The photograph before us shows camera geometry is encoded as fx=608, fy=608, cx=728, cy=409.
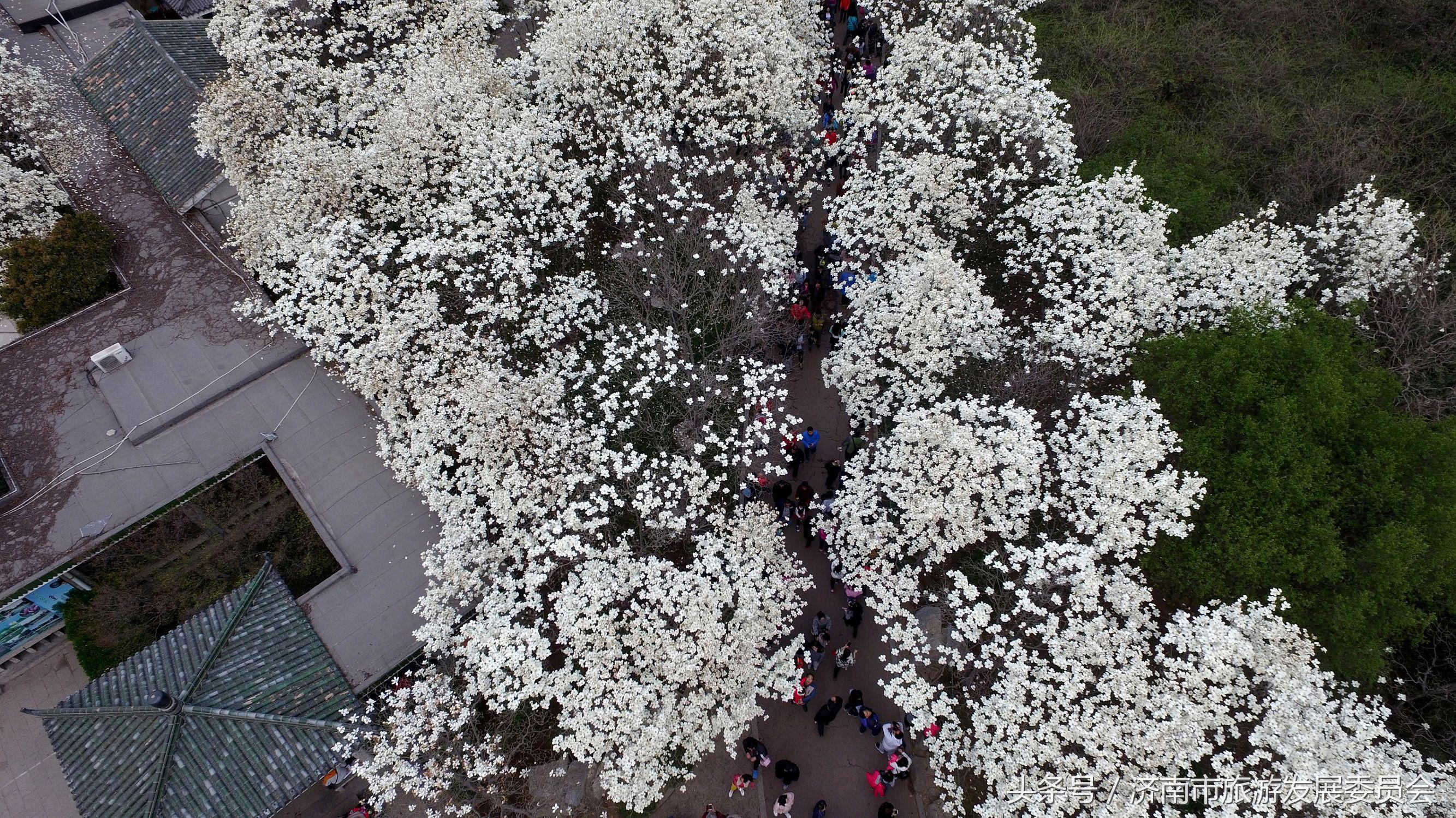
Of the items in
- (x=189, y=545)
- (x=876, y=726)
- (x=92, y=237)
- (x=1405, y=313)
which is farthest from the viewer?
(x=92, y=237)

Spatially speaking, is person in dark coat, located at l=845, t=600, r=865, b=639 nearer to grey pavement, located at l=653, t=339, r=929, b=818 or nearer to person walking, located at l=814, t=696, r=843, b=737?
grey pavement, located at l=653, t=339, r=929, b=818

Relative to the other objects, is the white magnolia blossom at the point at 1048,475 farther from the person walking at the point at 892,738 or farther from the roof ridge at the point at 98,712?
the roof ridge at the point at 98,712

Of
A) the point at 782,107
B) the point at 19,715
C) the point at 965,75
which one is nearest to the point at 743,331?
the point at 782,107

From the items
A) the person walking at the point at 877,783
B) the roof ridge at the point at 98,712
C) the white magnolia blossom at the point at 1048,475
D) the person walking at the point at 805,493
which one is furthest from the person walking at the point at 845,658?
the roof ridge at the point at 98,712

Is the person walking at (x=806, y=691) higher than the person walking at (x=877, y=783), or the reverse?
the person walking at (x=806, y=691)

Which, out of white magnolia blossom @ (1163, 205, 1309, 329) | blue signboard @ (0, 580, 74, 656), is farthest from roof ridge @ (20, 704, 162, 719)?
white magnolia blossom @ (1163, 205, 1309, 329)

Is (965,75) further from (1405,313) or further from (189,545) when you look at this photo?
(189,545)
